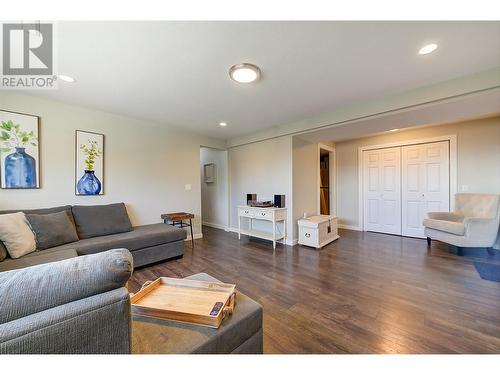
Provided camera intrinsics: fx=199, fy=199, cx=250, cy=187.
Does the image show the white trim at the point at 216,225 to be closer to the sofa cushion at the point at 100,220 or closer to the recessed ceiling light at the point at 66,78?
the sofa cushion at the point at 100,220

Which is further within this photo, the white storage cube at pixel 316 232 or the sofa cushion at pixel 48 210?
the white storage cube at pixel 316 232

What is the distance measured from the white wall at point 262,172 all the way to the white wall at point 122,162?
32.3 inches

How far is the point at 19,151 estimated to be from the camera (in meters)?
2.49

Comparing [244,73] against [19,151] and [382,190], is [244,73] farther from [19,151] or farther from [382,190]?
[382,190]

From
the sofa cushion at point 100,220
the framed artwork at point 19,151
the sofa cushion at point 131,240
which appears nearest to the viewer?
the sofa cushion at point 131,240

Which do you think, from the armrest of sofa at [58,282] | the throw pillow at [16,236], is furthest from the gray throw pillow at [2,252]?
the armrest of sofa at [58,282]

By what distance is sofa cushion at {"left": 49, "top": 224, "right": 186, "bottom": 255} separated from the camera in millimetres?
2278

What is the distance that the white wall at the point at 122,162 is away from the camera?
8.73 feet

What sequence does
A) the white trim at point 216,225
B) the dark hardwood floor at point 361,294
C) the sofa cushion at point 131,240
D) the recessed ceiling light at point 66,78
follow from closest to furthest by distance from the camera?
the dark hardwood floor at point 361,294 → the recessed ceiling light at point 66,78 → the sofa cushion at point 131,240 → the white trim at point 216,225

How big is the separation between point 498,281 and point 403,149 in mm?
2799

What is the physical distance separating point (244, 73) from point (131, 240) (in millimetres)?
2440

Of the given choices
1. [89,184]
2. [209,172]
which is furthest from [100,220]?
[209,172]

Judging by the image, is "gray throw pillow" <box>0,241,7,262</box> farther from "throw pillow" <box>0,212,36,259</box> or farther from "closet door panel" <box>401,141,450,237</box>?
"closet door panel" <box>401,141,450,237</box>

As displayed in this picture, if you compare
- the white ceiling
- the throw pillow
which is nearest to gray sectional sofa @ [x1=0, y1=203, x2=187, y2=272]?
the throw pillow
